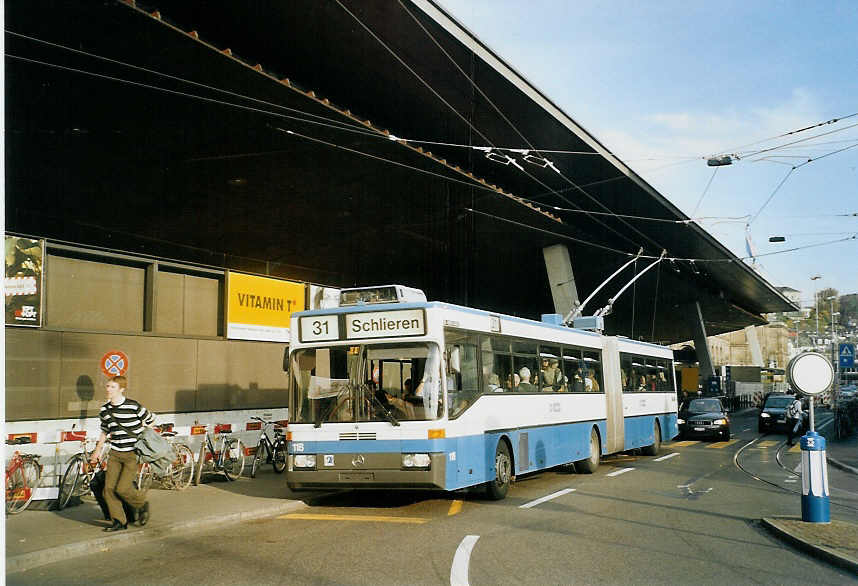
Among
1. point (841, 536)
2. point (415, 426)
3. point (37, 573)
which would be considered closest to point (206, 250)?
point (415, 426)

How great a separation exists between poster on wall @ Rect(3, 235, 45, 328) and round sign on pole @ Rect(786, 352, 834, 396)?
41.5 feet

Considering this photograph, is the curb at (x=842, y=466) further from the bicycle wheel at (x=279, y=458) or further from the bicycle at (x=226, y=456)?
the bicycle at (x=226, y=456)

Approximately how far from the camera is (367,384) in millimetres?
11891

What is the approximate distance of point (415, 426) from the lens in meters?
11.5

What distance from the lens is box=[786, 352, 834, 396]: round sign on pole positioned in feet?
35.0

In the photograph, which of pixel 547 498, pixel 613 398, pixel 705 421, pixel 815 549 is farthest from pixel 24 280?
pixel 705 421

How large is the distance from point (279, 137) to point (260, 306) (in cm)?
534

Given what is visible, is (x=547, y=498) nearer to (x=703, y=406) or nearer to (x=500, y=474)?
(x=500, y=474)

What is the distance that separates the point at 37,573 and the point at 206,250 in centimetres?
1431

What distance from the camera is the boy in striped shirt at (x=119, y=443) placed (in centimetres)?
980

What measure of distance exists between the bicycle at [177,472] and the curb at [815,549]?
8790 millimetres

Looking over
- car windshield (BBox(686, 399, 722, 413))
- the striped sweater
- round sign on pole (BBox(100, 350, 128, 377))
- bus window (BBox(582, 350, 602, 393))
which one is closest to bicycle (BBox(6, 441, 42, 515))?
round sign on pole (BBox(100, 350, 128, 377))

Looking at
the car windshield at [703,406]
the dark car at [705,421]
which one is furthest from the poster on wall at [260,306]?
the car windshield at [703,406]

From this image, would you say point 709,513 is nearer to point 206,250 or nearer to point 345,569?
point 345,569
